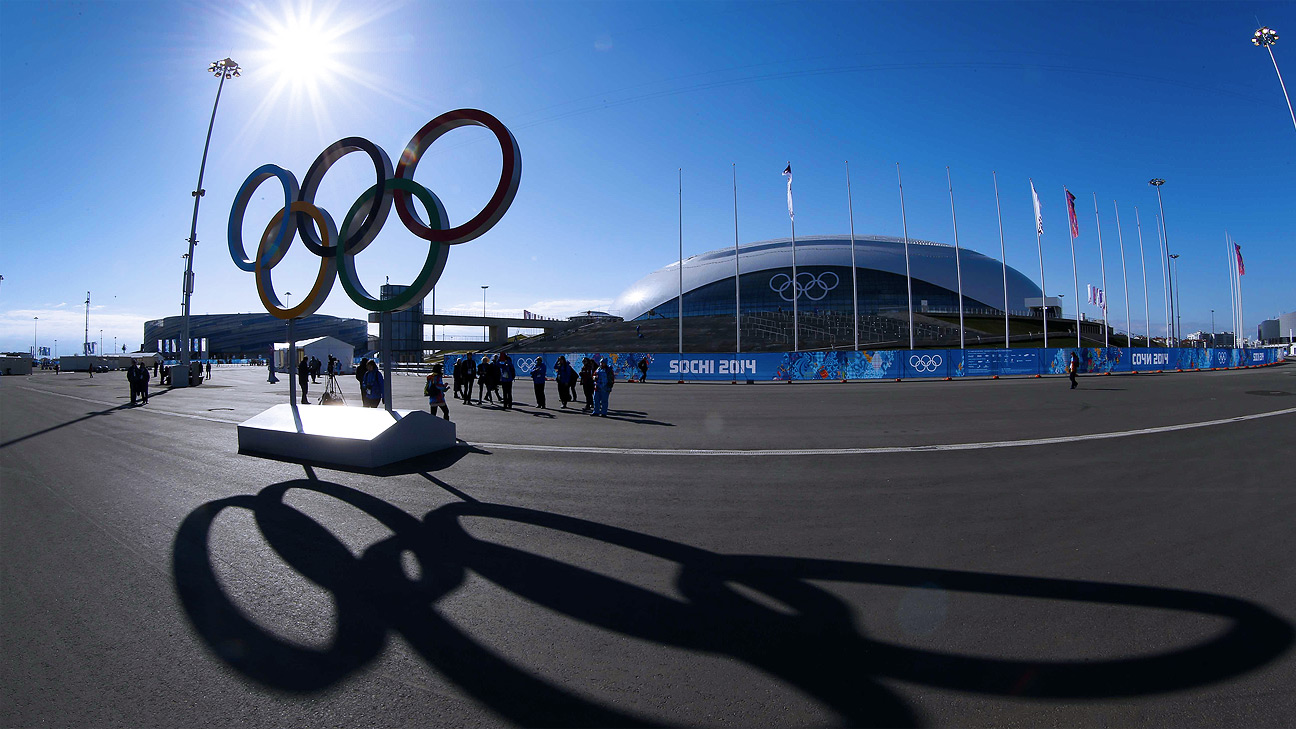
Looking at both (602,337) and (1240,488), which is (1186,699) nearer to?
(1240,488)

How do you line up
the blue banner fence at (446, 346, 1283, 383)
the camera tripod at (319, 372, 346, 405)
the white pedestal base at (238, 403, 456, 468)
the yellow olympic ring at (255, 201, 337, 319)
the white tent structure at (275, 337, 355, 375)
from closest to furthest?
1. the white pedestal base at (238, 403, 456, 468)
2. the yellow olympic ring at (255, 201, 337, 319)
3. the camera tripod at (319, 372, 346, 405)
4. the blue banner fence at (446, 346, 1283, 383)
5. the white tent structure at (275, 337, 355, 375)

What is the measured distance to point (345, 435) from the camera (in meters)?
8.34

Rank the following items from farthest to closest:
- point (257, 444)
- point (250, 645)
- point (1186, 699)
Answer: point (257, 444), point (250, 645), point (1186, 699)

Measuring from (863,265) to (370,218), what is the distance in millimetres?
72943

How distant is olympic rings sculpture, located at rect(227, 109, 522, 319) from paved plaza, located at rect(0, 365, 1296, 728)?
10.8 feet

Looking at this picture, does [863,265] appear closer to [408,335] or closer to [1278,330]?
[408,335]

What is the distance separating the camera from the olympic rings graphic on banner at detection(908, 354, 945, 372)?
29.9 meters

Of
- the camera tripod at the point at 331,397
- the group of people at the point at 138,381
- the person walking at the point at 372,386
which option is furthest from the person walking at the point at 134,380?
the person walking at the point at 372,386

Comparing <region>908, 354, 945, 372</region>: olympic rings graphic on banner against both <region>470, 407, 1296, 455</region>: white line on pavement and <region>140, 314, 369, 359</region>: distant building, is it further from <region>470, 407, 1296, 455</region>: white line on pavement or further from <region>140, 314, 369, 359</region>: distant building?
<region>140, 314, 369, 359</region>: distant building

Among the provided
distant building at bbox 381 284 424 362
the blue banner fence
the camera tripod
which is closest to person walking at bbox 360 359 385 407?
the camera tripod

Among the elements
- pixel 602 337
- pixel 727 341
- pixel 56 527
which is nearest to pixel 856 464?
pixel 56 527

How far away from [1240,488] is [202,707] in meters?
9.68

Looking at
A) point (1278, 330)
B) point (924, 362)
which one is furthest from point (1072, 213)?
point (1278, 330)

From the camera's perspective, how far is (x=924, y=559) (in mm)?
4414
